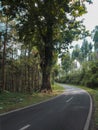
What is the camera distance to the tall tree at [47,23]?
31234 mm

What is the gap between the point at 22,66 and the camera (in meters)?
51.2

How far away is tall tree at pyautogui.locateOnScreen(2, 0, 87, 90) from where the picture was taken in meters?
31.2

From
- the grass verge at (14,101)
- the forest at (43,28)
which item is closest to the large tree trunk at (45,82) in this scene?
the forest at (43,28)

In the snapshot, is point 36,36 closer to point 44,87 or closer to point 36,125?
point 44,87

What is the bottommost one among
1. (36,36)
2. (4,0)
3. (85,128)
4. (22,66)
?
(85,128)

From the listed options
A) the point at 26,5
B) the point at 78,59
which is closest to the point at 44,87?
the point at 26,5

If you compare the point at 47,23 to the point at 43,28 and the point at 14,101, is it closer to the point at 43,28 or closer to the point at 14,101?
the point at 43,28

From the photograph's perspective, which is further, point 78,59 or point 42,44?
point 78,59

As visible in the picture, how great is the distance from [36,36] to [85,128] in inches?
1083

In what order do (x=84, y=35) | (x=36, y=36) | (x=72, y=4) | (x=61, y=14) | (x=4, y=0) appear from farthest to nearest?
(x=84, y=35)
(x=36, y=36)
(x=72, y=4)
(x=61, y=14)
(x=4, y=0)

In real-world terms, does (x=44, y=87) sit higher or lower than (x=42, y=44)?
lower

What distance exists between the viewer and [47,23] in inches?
1340

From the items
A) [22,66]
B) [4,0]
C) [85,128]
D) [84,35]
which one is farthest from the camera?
[22,66]

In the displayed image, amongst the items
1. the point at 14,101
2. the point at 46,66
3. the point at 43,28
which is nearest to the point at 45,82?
the point at 46,66
